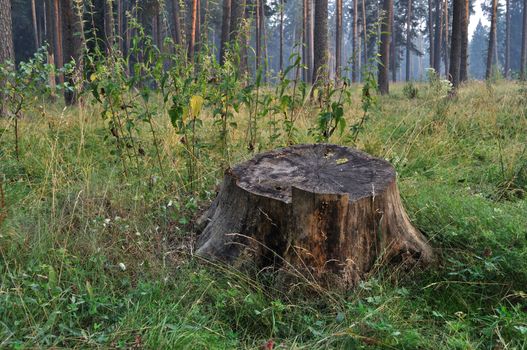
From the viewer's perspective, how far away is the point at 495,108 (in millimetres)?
7465

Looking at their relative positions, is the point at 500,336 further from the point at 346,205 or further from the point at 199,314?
the point at 199,314

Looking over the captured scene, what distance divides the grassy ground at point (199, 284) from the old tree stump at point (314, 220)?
143mm

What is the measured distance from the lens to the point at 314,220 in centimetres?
278

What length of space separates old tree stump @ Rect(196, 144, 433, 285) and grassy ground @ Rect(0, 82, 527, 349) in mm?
143

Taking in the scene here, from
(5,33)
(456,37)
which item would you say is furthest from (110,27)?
(456,37)

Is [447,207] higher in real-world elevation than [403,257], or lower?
higher

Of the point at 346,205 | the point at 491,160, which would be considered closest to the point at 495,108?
the point at 491,160

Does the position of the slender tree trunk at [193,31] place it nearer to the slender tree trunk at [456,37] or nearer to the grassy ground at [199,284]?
the grassy ground at [199,284]

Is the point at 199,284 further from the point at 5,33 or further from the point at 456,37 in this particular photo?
the point at 456,37

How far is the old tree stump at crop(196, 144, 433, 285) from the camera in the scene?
2.79 m

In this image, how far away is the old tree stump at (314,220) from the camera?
279 cm

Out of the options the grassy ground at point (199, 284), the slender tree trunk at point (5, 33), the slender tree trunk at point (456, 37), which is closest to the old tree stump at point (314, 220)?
the grassy ground at point (199, 284)

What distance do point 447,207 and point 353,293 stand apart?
1.18 m

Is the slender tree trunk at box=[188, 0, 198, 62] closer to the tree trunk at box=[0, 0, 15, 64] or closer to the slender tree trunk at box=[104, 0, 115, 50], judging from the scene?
the slender tree trunk at box=[104, 0, 115, 50]
